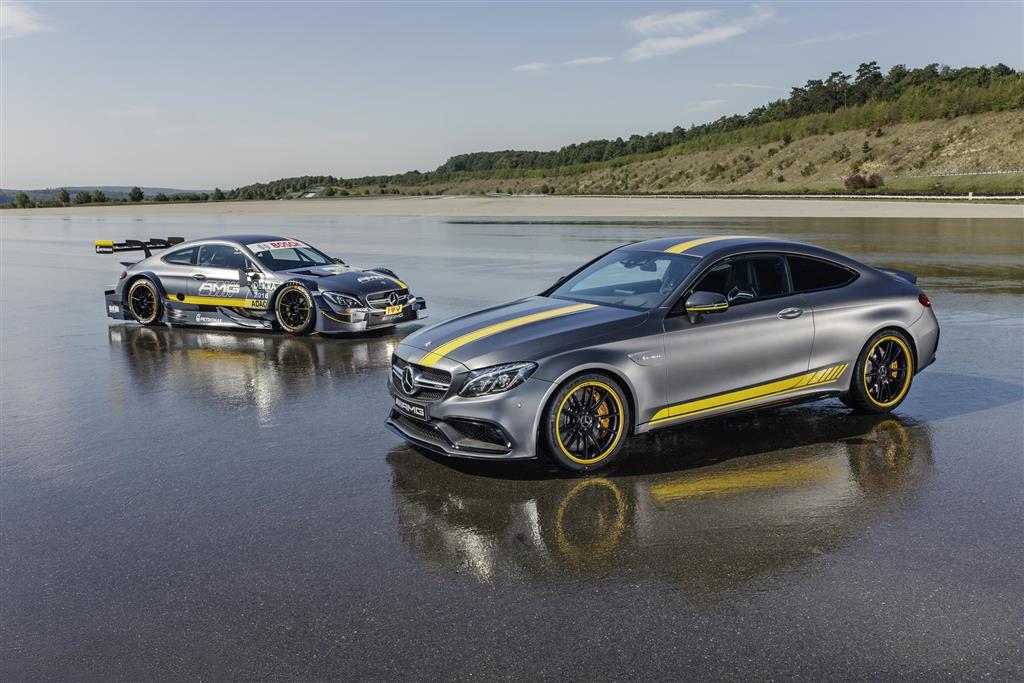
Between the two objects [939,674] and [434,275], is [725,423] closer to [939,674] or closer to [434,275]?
[939,674]

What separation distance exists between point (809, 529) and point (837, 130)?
113 m

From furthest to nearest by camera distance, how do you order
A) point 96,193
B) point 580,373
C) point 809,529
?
1. point 96,193
2. point 580,373
3. point 809,529

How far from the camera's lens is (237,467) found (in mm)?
6648

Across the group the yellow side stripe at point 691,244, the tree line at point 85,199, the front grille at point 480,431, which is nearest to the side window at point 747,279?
the yellow side stripe at point 691,244

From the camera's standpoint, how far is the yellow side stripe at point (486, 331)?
652 centimetres

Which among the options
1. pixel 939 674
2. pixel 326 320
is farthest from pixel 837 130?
pixel 939 674

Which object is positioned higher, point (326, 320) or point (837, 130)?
point (837, 130)

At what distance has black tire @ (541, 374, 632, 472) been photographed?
6.20 meters

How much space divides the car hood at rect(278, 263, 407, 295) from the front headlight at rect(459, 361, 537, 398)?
254 inches

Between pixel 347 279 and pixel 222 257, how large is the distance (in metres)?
2.16

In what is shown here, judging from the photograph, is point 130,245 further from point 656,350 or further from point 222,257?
point 656,350

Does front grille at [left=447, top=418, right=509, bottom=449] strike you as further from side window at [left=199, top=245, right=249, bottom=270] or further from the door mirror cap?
side window at [left=199, top=245, right=249, bottom=270]

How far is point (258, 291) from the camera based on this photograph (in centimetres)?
1285

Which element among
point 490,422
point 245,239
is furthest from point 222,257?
point 490,422
